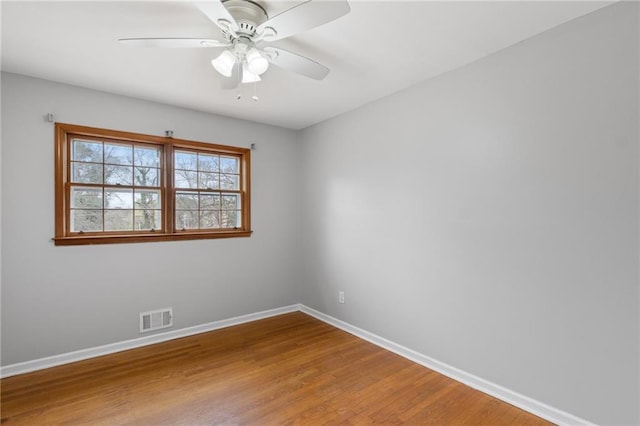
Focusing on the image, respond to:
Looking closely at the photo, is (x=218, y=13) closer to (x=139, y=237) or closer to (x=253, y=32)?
(x=253, y=32)

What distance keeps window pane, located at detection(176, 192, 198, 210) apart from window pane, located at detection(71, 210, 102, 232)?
0.75m

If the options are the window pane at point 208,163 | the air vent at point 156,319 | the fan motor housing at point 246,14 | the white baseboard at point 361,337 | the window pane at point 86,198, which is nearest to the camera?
the fan motor housing at point 246,14

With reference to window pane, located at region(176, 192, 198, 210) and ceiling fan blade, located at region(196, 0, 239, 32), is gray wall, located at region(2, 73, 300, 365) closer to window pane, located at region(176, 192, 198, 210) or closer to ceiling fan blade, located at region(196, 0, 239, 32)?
window pane, located at region(176, 192, 198, 210)

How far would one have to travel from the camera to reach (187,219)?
11.7 ft

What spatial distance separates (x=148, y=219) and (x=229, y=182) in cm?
104

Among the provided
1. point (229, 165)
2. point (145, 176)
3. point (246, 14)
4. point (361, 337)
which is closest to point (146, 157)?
point (145, 176)

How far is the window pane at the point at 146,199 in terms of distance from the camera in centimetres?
326

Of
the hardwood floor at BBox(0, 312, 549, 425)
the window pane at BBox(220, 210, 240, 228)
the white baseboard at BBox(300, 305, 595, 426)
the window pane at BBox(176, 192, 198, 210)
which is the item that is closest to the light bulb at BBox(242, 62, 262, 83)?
the window pane at BBox(176, 192, 198, 210)

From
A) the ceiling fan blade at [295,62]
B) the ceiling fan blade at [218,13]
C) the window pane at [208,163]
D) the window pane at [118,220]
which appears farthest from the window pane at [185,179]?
the ceiling fan blade at [218,13]

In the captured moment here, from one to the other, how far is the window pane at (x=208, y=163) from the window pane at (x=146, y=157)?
469 mm

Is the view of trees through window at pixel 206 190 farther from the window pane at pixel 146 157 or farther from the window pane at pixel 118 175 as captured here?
the window pane at pixel 118 175

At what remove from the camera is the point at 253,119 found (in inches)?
155

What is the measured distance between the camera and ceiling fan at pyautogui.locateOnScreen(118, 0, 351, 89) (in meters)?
1.50

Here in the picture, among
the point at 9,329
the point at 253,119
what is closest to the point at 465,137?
the point at 253,119
